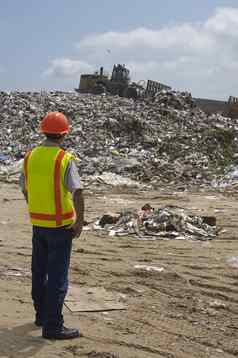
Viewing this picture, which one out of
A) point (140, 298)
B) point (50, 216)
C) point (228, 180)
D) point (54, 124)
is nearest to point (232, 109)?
point (228, 180)

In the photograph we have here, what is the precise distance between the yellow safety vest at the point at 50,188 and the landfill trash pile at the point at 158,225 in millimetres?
4048

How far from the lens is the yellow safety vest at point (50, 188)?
3848 millimetres

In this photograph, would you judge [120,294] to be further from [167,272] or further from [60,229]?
[60,229]

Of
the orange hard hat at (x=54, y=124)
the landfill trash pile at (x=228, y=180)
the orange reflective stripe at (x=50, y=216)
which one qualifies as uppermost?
the orange hard hat at (x=54, y=124)

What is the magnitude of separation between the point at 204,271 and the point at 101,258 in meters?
1.18

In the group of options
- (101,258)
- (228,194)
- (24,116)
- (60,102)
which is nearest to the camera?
(101,258)

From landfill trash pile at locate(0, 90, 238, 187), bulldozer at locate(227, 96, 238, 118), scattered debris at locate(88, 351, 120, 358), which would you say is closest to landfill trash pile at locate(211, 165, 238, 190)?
landfill trash pile at locate(0, 90, 238, 187)

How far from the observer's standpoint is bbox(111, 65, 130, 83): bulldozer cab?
86.8ft

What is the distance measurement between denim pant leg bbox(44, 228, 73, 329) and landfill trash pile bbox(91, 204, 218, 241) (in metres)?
4.01

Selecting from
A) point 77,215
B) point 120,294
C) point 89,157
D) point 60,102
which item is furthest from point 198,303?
point 60,102

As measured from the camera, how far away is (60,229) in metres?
3.88

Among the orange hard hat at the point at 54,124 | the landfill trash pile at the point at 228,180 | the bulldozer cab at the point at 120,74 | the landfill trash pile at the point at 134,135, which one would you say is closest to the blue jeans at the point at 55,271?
the orange hard hat at the point at 54,124

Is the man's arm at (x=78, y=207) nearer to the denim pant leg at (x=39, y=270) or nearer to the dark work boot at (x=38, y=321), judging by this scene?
the denim pant leg at (x=39, y=270)

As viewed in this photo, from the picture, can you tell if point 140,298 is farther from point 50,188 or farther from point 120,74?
point 120,74
